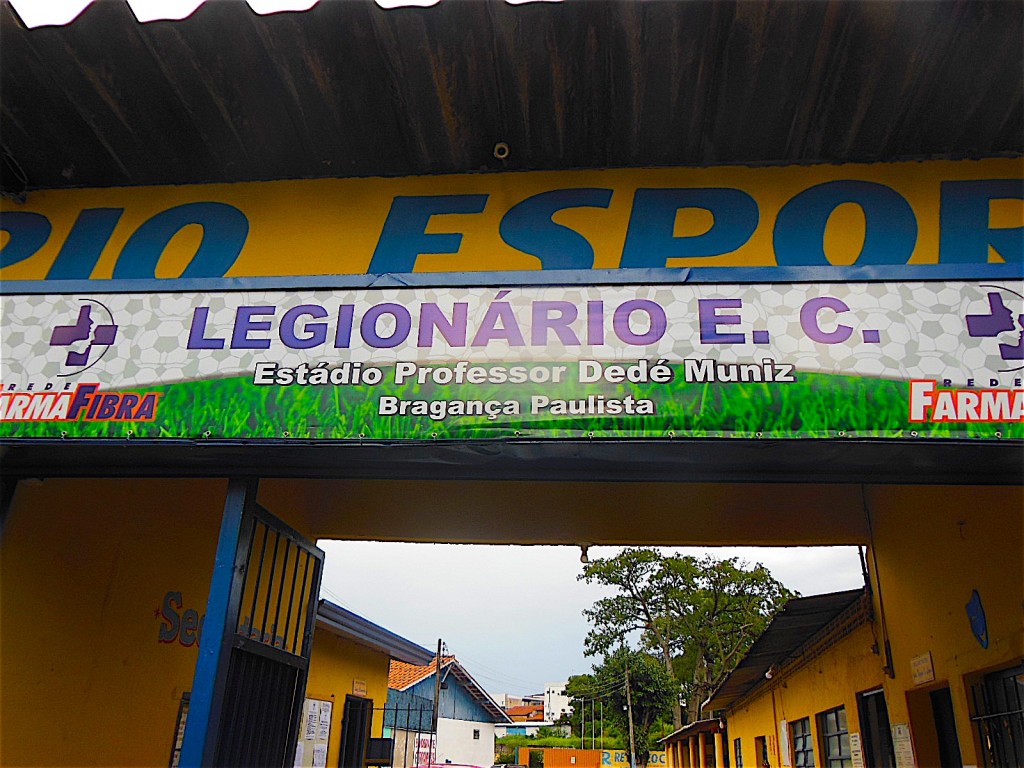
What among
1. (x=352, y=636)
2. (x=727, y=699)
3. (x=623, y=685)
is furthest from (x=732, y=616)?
(x=352, y=636)

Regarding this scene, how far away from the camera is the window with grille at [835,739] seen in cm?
724

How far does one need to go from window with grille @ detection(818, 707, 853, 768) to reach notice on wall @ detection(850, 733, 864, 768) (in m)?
0.33

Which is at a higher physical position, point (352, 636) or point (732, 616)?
point (732, 616)

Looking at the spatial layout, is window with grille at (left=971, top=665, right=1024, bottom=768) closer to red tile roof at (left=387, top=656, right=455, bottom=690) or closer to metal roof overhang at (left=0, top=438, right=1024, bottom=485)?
metal roof overhang at (left=0, top=438, right=1024, bottom=485)

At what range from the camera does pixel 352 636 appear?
851cm

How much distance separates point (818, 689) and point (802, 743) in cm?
161

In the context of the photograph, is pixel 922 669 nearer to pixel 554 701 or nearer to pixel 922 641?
pixel 922 641

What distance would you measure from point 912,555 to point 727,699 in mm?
9927

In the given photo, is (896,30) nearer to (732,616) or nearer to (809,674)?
(809,674)

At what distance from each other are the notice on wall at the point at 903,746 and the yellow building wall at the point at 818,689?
0.55 meters

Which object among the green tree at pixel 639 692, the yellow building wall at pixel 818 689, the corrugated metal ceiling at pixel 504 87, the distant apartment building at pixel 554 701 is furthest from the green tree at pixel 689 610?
A: the distant apartment building at pixel 554 701

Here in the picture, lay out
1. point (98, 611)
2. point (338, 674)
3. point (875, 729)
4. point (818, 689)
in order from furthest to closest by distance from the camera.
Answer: point (338, 674) → point (818, 689) → point (875, 729) → point (98, 611)

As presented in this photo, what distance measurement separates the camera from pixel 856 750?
6559mm

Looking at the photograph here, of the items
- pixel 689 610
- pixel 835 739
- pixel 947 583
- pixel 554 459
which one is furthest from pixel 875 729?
pixel 689 610
